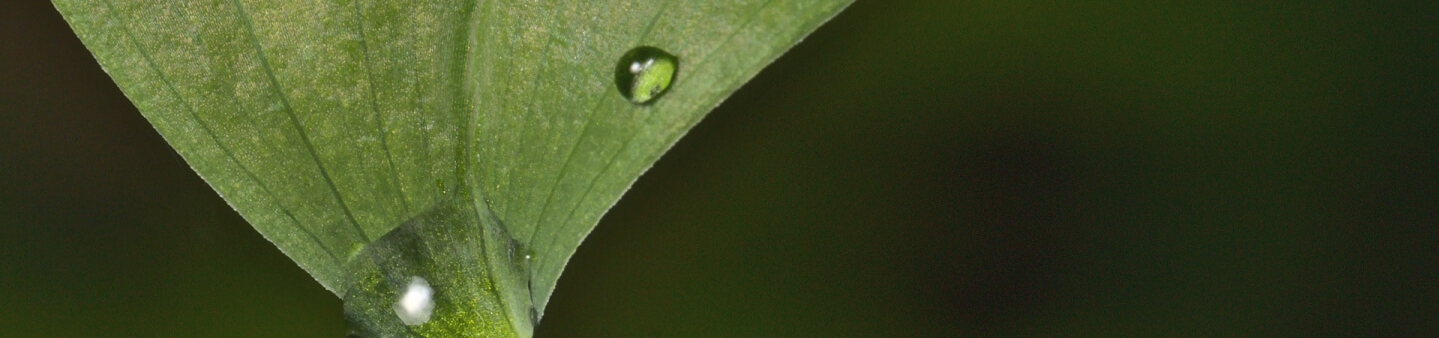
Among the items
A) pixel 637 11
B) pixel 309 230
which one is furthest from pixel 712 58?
pixel 309 230

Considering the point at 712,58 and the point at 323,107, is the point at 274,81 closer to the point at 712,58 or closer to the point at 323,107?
the point at 323,107

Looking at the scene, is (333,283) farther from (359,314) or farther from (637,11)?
(637,11)

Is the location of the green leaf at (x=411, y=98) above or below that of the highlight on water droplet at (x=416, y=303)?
above

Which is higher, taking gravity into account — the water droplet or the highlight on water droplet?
the water droplet
